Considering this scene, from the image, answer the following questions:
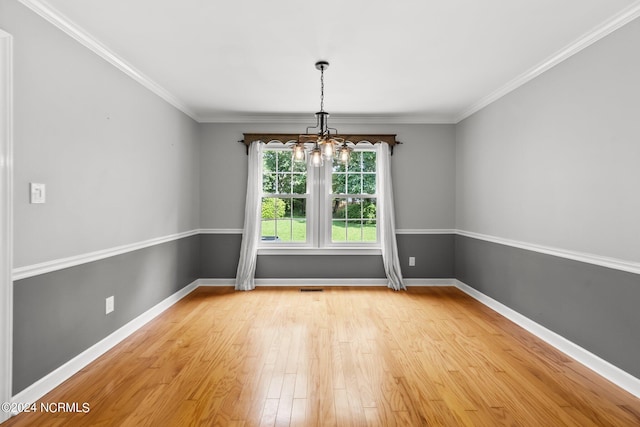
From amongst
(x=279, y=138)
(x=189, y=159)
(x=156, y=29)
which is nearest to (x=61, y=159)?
(x=156, y=29)

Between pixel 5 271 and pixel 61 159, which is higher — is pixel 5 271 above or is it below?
below

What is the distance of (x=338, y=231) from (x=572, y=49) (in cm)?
344

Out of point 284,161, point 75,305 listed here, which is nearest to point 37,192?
point 75,305

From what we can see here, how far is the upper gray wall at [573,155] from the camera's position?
7.68 ft

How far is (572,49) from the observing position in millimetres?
2770

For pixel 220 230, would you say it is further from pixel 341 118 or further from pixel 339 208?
pixel 341 118

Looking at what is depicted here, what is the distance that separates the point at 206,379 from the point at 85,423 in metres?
0.72

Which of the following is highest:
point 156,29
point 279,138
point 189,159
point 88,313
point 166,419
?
point 156,29

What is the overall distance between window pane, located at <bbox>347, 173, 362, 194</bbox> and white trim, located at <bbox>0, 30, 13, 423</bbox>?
3.96 meters

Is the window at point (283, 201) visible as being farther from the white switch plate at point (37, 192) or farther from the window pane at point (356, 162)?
the white switch plate at point (37, 192)

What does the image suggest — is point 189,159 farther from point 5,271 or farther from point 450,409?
point 450,409

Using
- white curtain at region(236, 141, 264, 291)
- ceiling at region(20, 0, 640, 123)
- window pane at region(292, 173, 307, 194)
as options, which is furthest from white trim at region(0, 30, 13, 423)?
window pane at region(292, 173, 307, 194)

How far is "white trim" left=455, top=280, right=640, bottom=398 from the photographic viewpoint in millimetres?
2312

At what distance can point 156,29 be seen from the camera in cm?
257
